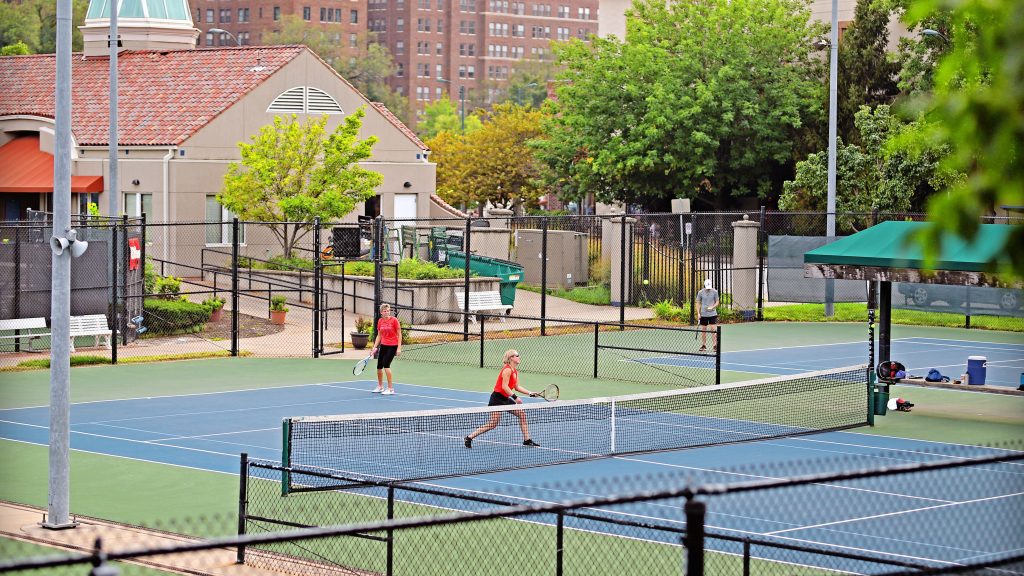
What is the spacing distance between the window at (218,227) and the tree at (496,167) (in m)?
24.0

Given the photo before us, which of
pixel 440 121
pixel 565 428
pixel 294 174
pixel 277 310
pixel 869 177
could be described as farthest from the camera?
pixel 440 121

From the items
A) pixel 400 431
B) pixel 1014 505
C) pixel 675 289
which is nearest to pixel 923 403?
pixel 1014 505

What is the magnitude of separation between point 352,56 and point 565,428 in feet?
475

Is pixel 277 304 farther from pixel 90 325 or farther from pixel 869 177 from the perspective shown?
pixel 869 177

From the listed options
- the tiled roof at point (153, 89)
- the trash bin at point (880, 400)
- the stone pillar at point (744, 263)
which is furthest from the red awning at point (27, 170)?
the trash bin at point (880, 400)

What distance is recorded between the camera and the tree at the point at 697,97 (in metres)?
56.9

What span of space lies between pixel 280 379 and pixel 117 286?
5.21m

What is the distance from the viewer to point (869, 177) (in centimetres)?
4791

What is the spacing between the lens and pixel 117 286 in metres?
31.4

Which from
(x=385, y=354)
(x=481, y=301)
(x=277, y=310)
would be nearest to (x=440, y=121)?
(x=481, y=301)

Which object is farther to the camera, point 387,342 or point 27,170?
point 27,170

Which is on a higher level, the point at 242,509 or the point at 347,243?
the point at 347,243

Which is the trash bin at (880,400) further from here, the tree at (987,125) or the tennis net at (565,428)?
the tree at (987,125)

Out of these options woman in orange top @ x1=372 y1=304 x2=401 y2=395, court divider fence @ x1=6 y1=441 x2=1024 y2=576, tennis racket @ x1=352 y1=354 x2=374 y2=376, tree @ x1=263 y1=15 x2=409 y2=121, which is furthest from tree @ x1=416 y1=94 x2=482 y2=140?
court divider fence @ x1=6 y1=441 x2=1024 y2=576
